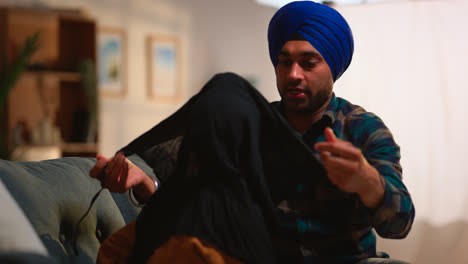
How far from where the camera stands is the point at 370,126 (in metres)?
1.37

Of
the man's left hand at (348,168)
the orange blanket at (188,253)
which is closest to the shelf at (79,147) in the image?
the orange blanket at (188,253)

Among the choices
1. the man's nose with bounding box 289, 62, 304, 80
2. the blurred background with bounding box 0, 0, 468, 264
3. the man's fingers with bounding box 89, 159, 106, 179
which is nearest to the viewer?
the man's fingers with bounding box 89, 159, 106, 179

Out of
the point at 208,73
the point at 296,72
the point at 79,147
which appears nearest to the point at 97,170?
the point at 296,72

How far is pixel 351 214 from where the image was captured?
1281 millimetres

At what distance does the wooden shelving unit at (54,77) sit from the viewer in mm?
4469

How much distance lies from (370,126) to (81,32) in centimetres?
390

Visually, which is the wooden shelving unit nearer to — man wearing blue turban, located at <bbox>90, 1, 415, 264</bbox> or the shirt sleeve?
man wearing blue turban, located at <bbox>90, 1, 415, 264</bbox>

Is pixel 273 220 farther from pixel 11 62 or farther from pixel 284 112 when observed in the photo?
pixel 11 62

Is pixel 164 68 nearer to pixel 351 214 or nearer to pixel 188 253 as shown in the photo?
pixel 351 214

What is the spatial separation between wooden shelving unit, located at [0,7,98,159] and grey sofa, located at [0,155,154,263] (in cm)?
303

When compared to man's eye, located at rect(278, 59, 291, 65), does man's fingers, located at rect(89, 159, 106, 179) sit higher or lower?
lower

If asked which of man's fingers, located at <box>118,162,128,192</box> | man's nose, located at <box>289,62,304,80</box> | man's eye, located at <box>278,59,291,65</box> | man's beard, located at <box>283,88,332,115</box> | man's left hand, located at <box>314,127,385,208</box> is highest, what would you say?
man's eye, located at <box>278,59,291,65</box>

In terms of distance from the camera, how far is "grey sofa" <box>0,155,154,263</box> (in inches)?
52.9

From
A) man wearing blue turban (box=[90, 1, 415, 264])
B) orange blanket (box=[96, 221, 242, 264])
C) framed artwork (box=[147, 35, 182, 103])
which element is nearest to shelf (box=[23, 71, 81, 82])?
framed artwork (box=[147, 35, 182, 103])
